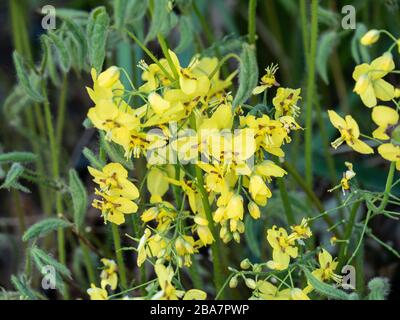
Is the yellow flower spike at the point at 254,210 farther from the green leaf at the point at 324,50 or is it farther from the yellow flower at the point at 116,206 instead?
the green leaf at the point at 324,50

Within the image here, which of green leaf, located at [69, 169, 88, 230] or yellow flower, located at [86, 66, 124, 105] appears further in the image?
green leaf, located at [69, 169, 88, 230]

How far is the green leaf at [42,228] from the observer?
1252 millimetres

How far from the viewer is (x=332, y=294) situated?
1.06 meters

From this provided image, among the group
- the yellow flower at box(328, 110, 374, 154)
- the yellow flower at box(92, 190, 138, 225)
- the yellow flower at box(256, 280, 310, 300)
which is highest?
the yellow flower at box(328, 110, 374, 154)

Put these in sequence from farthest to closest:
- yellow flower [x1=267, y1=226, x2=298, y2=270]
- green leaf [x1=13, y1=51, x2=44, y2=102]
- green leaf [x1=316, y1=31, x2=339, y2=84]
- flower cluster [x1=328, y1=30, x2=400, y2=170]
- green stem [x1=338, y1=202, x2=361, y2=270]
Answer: green leaf [x1=316, y1=31, x2=339, y2=84] < green leaf [x1=13, y1=51, x2=44, y2=102] < green stem [x1=338, y1=202, x2=361, y2=270] < yellow flower [x1=267, y1=226, x2=298, y2=270] < flower cluster [x1=328, y1=30, x2=400, y2=170]

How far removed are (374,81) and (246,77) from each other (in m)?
0.17

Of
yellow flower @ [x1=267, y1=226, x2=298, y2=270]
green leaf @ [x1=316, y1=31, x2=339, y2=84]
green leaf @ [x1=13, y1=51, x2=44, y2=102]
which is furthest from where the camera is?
green leaf @ [x1=316, y1=31, x2=339, y2=84]

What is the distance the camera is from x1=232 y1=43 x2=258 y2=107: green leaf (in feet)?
3.59

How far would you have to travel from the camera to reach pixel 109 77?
3.50 feet

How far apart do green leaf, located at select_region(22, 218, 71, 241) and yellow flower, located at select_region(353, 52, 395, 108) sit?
1.70 ft

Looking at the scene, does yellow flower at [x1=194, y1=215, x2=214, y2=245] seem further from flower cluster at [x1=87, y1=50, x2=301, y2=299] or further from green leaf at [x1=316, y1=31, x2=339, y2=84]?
green leaf at [x1=316, y1=31, x2=339, y2=84]

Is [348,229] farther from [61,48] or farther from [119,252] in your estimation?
[61,48]

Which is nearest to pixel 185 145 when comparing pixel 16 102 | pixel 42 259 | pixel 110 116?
pixel 110 116

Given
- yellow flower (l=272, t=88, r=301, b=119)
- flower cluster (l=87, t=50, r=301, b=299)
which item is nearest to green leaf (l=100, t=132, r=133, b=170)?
flower cluster (l=87, t=50, r=301, b=299)
